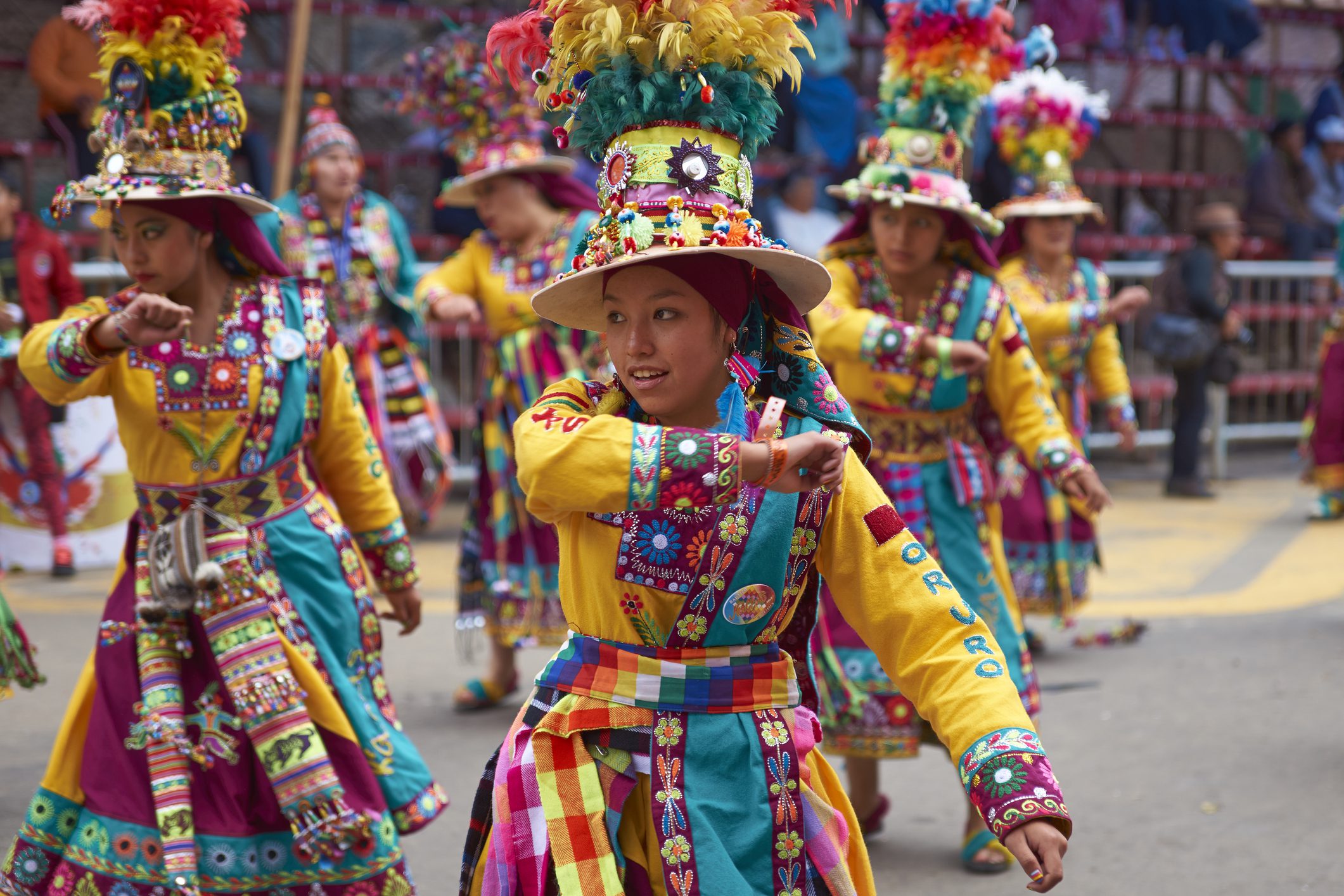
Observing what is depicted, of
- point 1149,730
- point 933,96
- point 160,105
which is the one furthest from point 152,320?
point 1149,730

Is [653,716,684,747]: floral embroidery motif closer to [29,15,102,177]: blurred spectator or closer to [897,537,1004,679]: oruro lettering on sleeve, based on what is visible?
[897,537,1004,679]: oruro lettering on sleeve

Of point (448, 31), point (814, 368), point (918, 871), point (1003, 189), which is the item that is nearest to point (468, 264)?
point (448, 31)

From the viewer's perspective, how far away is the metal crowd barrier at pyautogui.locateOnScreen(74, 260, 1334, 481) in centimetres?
1270

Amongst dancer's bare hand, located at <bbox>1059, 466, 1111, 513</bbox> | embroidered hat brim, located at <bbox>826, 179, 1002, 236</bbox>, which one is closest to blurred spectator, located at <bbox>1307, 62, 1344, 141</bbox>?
embroidered hat brim, located at <bbox>826, 179, 1002, 236</bbox>

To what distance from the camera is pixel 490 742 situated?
5848 mm

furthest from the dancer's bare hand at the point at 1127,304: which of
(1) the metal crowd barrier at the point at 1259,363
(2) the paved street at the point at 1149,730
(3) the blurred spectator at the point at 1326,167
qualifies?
(3) the blurred spectator at the point at 1326,167

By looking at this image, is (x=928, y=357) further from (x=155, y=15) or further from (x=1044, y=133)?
(x=1044, y=133)

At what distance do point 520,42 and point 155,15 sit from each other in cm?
152

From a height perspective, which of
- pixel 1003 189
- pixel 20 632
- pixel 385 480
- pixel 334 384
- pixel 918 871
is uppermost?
pixel 1003 189

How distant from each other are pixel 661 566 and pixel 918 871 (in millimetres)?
2548

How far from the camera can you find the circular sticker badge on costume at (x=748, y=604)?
8.35 feet

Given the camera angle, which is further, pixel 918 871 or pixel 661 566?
pixel 918 871

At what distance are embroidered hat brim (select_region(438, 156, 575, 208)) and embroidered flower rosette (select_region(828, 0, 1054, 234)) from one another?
1.63 metres

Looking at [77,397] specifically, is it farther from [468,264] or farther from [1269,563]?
[1269,563]
